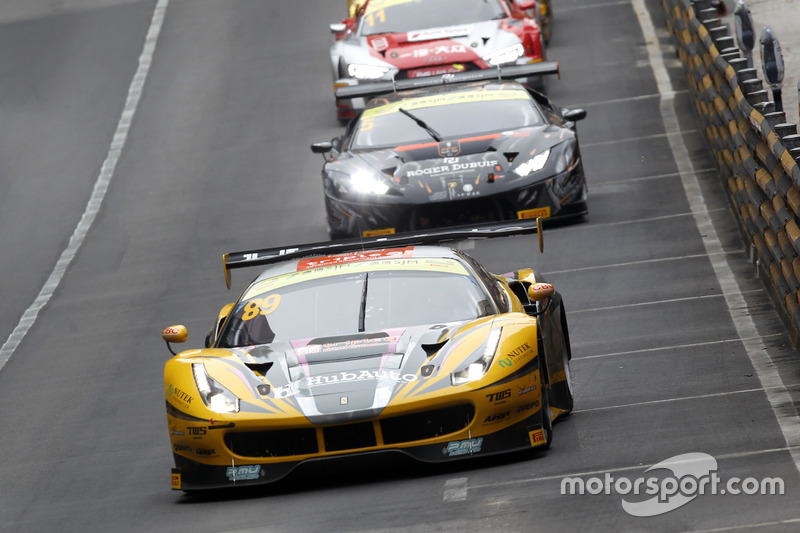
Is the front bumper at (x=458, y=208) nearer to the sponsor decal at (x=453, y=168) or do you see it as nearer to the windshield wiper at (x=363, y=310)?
the sponsor decal at (x=453, y=168)

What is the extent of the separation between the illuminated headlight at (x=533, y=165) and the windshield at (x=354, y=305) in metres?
5.28

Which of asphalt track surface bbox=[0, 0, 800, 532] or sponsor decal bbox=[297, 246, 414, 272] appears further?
sponsor decal bbox=[297, 246, 414, 272]

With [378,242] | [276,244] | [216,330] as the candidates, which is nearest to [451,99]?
[276,244]

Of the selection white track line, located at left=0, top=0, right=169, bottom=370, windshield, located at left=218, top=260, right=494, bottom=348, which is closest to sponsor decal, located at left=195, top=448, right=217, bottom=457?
windshield, located at left=218, top=260, right=494, bottom=348

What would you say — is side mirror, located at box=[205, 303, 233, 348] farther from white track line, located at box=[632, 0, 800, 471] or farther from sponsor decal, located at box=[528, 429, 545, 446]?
white track line, located at box=[632, 0, 800, 471]

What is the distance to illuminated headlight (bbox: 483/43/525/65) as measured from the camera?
63.0ft

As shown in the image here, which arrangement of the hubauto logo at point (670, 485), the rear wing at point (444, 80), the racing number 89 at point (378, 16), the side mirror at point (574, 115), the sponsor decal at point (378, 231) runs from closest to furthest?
the hubauto logo at point (670, 485) < the sponsor decal at point (378, 231) < the side mirror at point (574, 115) < the rear wing at point (444, 80) < the racing number 89 at point (378, 16)

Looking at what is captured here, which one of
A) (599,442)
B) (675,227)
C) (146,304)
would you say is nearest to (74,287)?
(146,304)

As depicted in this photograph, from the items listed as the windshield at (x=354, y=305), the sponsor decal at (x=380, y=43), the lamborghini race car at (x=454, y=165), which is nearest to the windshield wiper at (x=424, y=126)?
the lamborghini race car at (x=454, y=165)

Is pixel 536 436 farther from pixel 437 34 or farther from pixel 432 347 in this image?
pixel 437 34

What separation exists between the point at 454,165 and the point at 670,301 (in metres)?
2.99

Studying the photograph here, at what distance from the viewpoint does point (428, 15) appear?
20.8m

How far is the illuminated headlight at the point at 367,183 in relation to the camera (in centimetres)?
1445

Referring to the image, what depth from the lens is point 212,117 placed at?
22.7 metres
